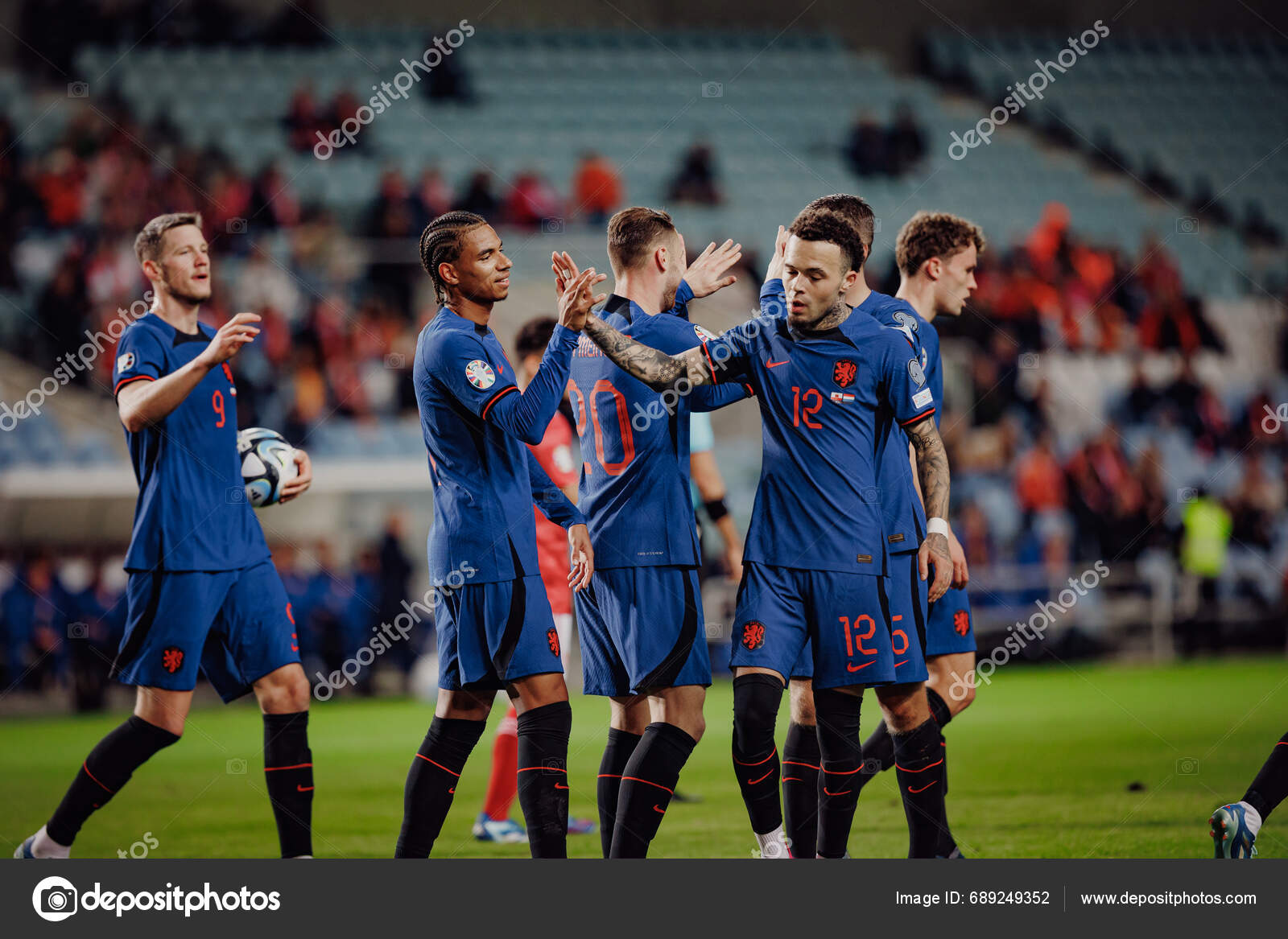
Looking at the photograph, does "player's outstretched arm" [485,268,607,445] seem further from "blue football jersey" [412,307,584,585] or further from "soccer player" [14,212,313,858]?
"soccer player" [14,212,313,858]

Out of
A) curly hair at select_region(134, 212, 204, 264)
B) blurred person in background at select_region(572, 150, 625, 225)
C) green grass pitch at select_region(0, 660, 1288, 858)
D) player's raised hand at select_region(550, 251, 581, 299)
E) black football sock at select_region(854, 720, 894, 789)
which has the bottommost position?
green grass pitch at select_region(0, 660, 1288, 858)

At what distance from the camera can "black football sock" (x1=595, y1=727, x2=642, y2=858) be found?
15.9ft

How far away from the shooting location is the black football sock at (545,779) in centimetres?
438

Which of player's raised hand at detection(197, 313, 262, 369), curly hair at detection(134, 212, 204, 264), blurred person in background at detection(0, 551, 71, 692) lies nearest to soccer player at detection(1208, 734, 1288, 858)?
player's raised hand at detection(197, 313, 262, 369)

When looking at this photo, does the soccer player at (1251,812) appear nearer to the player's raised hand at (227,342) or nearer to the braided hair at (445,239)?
the braided hair at (445,239)

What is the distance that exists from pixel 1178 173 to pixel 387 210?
12.9 m

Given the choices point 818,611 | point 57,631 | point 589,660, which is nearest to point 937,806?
point 818,611

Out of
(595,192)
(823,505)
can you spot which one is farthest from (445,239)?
(595,192)

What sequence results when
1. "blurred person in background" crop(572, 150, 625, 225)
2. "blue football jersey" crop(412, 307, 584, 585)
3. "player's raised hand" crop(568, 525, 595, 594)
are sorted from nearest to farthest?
1. "blue football jersey" crop(412, 307, 584, 585)
2. "player's raised hand" crop(568, 525, 595, 594)
3. "blurred person in background" crop(572, 150, 625, 225)

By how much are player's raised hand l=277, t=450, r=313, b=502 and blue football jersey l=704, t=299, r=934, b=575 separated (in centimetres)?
183
